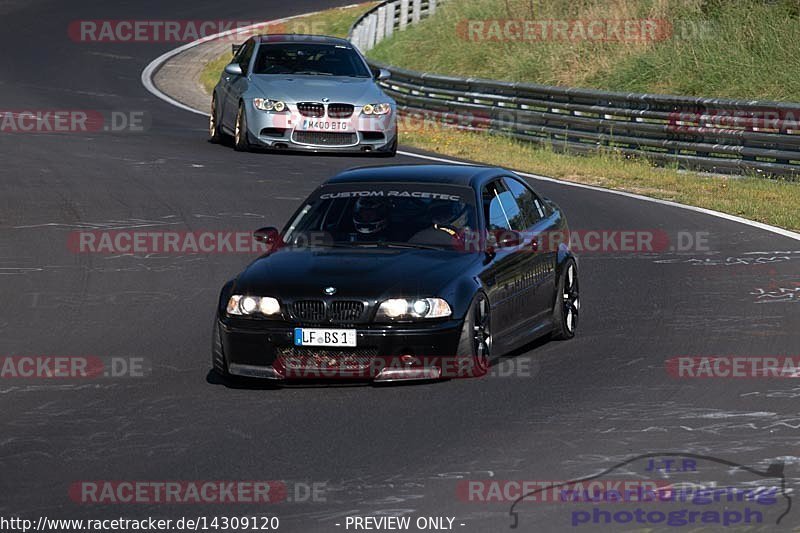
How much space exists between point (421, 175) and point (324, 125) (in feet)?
38.8

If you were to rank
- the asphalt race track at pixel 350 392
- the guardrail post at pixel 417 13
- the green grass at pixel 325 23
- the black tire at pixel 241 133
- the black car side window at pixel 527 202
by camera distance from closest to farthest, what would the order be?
the asphalt race track at pixel 350 392 < the black car side window at pixel 527 202 < the black tire at pixel 241 133 < the guardrail post at pixel 417 13 < the green grass at pixel 325 23

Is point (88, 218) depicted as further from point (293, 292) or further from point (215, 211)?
point (293, 292)

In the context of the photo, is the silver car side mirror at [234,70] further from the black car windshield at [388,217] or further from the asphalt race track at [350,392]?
the black car windshield at [388,217]

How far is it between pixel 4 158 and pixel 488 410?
1485cm

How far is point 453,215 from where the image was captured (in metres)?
11.2

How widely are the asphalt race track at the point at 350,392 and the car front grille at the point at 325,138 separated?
313 centimetres

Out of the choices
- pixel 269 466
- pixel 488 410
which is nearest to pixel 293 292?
pixel 488 410

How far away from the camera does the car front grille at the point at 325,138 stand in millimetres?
23297

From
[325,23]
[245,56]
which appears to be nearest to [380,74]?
[245,56]

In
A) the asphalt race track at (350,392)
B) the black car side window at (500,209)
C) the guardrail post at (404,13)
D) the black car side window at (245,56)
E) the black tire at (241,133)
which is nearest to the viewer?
the asphalt race track at (350,392)

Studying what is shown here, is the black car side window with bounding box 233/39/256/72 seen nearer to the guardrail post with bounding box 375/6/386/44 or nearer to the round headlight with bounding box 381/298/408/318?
the round headlight with bounding box 381/298/408/318

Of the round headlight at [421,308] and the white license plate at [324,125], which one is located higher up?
the round headlight at [421,308]

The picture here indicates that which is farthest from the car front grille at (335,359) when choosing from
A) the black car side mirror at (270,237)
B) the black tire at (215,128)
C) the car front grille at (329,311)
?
the black tire at (215,128)

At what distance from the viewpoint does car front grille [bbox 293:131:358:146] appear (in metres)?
23.3
